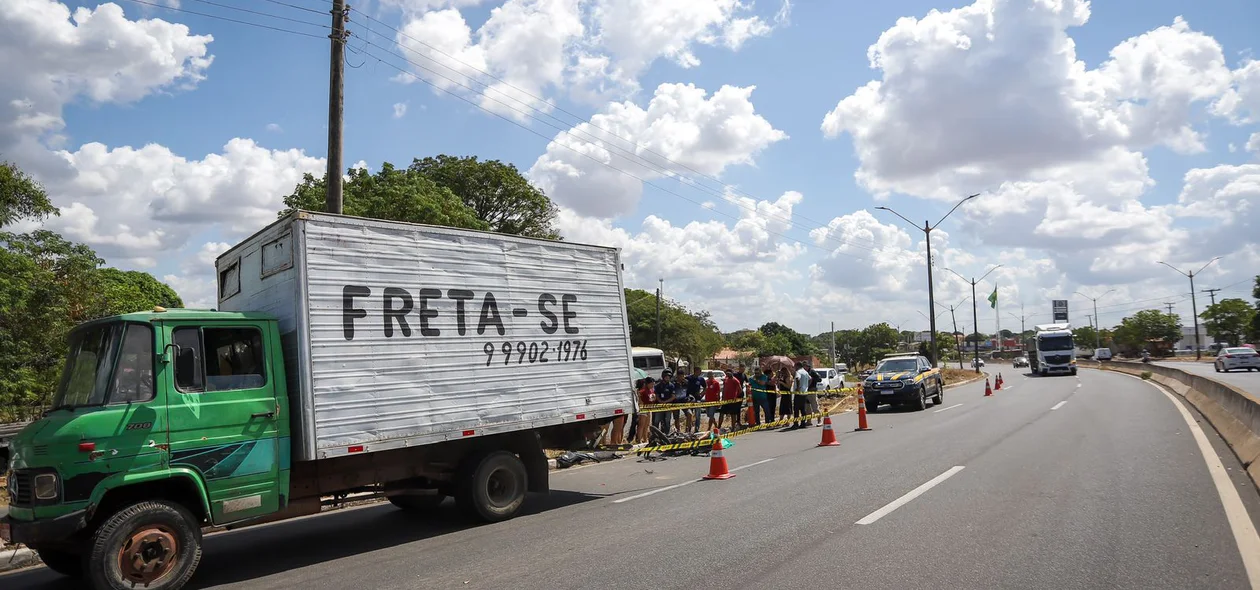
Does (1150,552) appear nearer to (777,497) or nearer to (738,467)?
(777,497)

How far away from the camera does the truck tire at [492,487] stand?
834 centimetres

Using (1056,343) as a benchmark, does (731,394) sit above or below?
below

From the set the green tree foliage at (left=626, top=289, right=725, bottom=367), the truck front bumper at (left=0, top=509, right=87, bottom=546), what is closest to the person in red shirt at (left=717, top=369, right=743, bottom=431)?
the truck front bumper at (left=0, top=509, right=87, bottom=546)

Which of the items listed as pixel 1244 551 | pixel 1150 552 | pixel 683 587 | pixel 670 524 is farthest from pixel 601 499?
pixel 1244 551

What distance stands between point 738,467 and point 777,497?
9.95ft

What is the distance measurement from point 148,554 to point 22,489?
1084 mm

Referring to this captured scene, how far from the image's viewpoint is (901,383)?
22266 mm

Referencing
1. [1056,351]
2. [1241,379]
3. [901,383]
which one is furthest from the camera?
[1056,351]

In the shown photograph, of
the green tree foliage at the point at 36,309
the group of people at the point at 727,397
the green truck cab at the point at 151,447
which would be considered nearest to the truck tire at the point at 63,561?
the green truck cab at the point at 151,447

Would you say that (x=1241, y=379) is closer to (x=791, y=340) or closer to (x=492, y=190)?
(x=492, y=190)

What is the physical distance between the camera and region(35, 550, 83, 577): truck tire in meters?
6.58

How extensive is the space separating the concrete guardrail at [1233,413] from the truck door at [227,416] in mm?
10569

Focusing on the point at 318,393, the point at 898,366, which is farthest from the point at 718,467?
the point at 898,366

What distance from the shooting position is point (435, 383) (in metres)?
8.02
